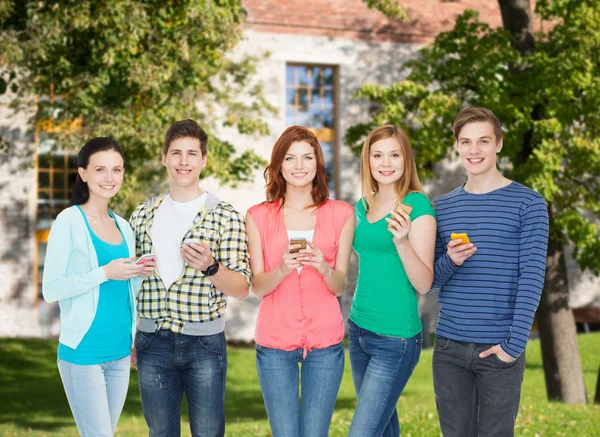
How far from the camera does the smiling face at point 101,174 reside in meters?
4.40

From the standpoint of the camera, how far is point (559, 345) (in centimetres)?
1425

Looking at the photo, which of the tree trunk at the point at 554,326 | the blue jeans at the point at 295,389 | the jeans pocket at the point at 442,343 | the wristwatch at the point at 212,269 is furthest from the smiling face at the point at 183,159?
the tree trunk at the point at 554,326

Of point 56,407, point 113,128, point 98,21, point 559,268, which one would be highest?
point 98,21

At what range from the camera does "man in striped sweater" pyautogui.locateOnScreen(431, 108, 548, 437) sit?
421cm

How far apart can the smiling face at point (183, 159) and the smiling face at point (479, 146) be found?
160 cm

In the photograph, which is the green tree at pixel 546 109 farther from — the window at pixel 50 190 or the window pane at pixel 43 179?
the window pane at pixel 43 179

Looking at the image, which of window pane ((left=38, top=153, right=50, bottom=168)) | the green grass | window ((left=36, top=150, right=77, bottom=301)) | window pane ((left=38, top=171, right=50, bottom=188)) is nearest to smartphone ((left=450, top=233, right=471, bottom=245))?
the green grass

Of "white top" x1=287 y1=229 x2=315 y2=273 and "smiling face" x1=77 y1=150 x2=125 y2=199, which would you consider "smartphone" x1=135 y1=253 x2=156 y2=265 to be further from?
"white top" x1=287 y1=229 x2=315 y2=273

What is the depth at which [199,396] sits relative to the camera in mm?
4328

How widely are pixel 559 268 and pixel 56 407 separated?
10334 mm

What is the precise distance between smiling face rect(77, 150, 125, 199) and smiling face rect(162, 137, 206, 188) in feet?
1.09

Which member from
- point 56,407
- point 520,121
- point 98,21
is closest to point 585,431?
point 520,121

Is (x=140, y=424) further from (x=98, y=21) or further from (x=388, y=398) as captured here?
(x=388, y=398)

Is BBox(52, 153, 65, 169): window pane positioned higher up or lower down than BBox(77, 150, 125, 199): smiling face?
higher up
